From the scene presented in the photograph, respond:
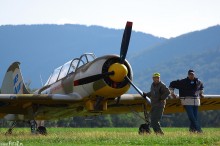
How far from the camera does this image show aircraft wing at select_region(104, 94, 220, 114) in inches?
720

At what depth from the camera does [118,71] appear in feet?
50.0

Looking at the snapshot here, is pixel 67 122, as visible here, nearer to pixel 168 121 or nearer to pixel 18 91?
pixel 168 121

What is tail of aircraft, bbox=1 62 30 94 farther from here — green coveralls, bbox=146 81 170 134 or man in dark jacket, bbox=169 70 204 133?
green coveralls, bbox=146 81 170 134

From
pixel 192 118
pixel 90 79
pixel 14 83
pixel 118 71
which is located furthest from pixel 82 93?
pixel 14 83

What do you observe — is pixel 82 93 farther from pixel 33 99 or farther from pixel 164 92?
pixel 164 92

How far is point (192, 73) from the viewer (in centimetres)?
1530

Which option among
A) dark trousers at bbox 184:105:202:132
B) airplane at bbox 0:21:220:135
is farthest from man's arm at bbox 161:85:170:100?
dark trousers at bbox 184:105:202:132

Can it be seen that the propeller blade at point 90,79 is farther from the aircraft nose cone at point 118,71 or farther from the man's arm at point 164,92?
the man's arm at point 164,92

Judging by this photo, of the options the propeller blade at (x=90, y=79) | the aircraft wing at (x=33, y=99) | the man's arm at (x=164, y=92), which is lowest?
the man's arm at (x=164, y=92)

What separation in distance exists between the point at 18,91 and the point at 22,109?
9.08 ft

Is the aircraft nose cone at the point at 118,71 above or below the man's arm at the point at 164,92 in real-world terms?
above

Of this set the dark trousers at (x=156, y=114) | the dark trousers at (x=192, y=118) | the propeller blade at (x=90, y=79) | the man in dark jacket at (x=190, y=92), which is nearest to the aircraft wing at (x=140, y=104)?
the propeller blade at (x=90, y=79)

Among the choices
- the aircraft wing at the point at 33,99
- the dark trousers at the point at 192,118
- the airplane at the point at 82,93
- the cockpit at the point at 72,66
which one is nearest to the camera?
the dark trousers at the point at 192,118

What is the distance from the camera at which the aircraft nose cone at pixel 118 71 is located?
15.2m
